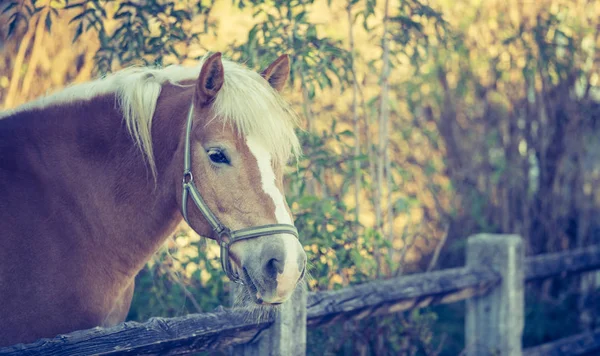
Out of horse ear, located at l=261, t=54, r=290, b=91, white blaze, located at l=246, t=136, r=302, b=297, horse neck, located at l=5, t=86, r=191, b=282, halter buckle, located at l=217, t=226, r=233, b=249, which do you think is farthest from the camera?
horse ear, located at l=261, t=54, r=290, b=91

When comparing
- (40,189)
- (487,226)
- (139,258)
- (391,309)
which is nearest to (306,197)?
(391,309)

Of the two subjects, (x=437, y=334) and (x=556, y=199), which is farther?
(x=556, y=199)

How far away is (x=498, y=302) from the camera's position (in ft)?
10.6

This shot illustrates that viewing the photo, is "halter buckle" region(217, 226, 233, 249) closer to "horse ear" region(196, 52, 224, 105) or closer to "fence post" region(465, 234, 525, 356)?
"horse ear" region(196, 52, 224, 105)

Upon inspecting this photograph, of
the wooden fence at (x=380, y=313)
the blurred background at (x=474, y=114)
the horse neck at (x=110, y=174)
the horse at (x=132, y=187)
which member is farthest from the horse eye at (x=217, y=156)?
the blurred background at (x=474, y=114)

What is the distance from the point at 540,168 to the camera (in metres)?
5.42

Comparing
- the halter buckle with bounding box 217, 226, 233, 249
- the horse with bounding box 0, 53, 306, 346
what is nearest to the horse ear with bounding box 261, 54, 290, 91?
the horse with bounding box 0, 53, 306, 346

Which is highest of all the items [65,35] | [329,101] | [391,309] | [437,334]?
[65,35]

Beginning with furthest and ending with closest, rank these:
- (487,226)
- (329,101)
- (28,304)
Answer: (487,226) < (329,101) < (28,304)

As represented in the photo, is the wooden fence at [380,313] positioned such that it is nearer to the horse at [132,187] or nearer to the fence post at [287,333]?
the fence post at [287,333]

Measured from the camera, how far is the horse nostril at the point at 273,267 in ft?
5.94

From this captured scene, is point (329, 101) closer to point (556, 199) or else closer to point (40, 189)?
point (556, 199)

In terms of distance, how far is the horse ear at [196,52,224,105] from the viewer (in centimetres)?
196

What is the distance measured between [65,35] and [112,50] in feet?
5.71
